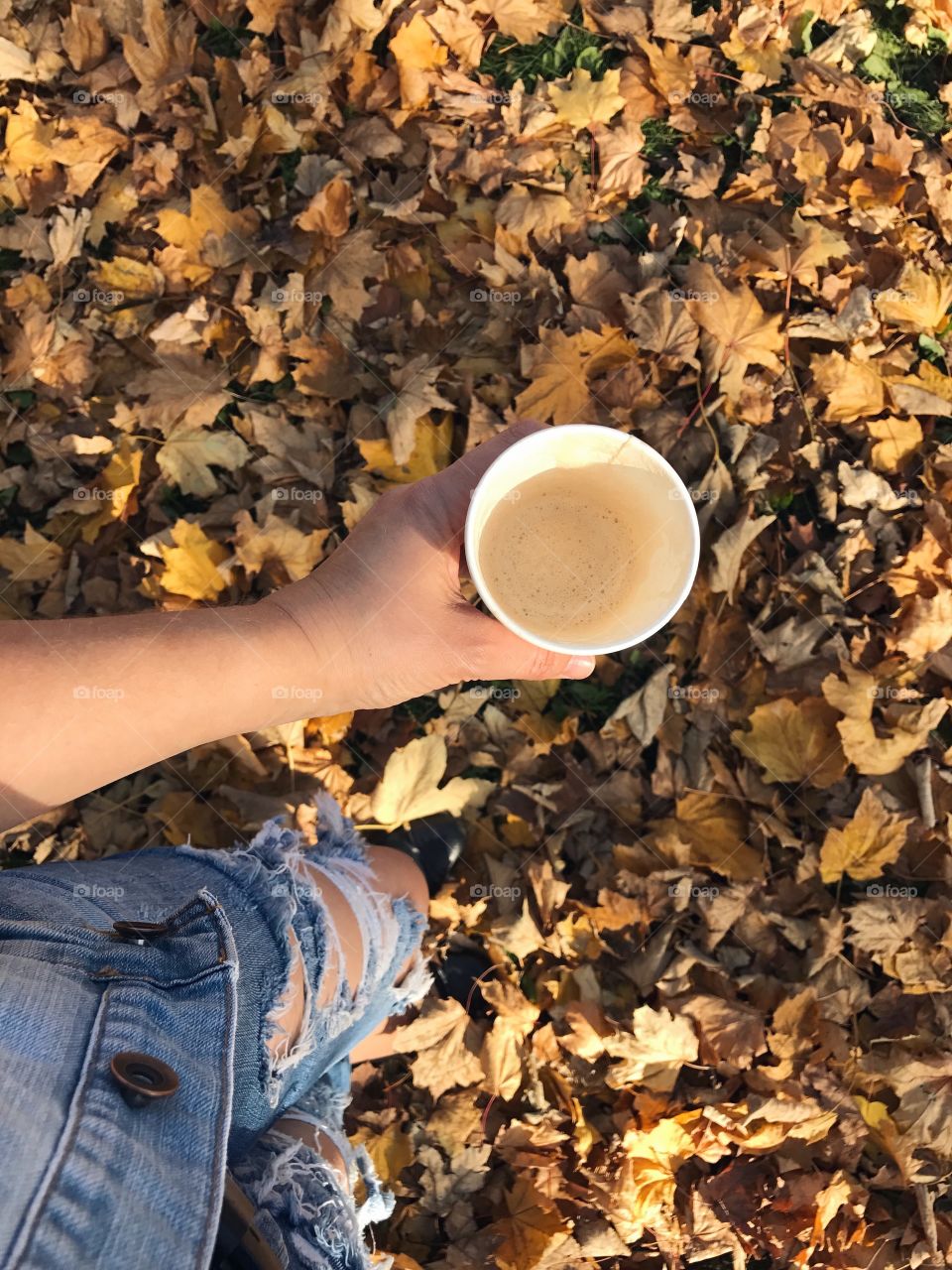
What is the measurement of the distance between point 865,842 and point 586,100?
89.7 inches

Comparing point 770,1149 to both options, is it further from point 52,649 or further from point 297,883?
point 52,649

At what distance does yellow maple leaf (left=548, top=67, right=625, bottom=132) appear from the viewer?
2664 millimetres

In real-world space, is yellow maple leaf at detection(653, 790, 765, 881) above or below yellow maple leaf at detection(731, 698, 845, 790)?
below

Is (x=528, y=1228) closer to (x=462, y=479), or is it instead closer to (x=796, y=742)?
(x=796, y=742)

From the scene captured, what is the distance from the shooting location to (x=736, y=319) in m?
2.50

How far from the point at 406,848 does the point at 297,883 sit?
629 millimetres

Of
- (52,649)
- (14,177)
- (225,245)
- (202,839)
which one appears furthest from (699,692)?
(14,177)

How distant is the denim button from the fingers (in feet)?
3.36

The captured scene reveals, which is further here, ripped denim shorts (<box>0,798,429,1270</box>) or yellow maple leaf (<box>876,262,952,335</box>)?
yellow maple leaf (<box>876,262,952,335</box>)

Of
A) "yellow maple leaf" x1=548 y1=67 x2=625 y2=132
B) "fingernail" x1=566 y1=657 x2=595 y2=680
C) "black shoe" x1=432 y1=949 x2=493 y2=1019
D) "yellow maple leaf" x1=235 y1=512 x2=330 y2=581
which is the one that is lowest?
"black shoe" x1=432 y1=949 x2=493 y2=1019

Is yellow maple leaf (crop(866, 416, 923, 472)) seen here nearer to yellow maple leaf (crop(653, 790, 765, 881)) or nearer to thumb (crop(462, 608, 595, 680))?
yellow maple leaf (crop(653, 790, 765, 881))

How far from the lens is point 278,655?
5.56ft

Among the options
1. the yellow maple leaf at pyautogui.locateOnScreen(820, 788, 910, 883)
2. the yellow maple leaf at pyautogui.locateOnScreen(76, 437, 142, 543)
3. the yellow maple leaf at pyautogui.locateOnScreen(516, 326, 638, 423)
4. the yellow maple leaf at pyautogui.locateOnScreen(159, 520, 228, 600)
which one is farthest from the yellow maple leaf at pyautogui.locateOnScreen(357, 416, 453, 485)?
the yellow maple leaf at pyautogui.locateOnScreen(820, 788, 910, 883)

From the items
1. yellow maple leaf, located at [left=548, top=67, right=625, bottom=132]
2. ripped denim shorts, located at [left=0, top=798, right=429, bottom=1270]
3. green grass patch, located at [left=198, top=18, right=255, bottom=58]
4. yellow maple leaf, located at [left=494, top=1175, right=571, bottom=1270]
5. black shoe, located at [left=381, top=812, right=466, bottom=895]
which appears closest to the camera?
ripped denim shorts, located at [left=0, top=798, right=429, bottom=1270]
